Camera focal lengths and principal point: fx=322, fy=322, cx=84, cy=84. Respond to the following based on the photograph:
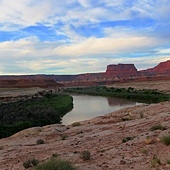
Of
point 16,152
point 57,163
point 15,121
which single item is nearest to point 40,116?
point 15,121

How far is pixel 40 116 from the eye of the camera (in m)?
29.0

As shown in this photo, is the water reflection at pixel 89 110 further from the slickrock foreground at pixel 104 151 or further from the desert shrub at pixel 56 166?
the desert shrub at pixel 56 166

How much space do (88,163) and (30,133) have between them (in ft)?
32.7

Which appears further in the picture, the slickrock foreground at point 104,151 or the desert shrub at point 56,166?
the slickrock foreground at point 104,151

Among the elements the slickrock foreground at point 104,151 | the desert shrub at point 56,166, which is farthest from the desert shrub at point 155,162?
the desert shrub at point 56,166

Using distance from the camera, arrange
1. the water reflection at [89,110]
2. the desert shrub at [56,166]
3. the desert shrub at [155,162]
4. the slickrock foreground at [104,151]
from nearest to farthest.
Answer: the desert shrub at [56,166]
the desert shrub at [155,162]
the slickrock foreground at [104,151]
the water reflection at [89,110]

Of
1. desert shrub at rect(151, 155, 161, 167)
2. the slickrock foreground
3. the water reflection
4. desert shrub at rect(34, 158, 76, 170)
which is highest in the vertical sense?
desert shrub at rect(34, 158, 76, 170)

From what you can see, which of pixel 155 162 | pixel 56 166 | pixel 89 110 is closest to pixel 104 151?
pixel 155 162

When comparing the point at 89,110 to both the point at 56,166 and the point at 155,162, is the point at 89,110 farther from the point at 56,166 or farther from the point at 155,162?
the point at 56,166

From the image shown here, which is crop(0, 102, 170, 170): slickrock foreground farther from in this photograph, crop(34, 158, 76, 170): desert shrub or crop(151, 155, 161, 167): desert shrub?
crop(34, 158, 76, 170): desert shrub

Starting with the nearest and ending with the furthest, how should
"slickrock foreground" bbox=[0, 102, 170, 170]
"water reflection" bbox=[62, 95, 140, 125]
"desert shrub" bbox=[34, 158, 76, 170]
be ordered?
1. "desert shrub" bbox=[34, 158, 76, 170]
2. "slickrock foreground" bbox=[0, 102, 170, 170]
3. "water reflection" bbox=[62, 95, 140, 125]

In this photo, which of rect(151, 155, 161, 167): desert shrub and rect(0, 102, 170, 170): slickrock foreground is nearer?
rect(151, 155, 161, 167): desert shrub

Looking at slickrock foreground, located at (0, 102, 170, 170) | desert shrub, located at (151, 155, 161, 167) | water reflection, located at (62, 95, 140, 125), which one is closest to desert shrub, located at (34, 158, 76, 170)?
slickrock foreground, located at (0, 102, 170, 170)

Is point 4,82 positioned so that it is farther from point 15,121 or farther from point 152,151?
point 152,151
